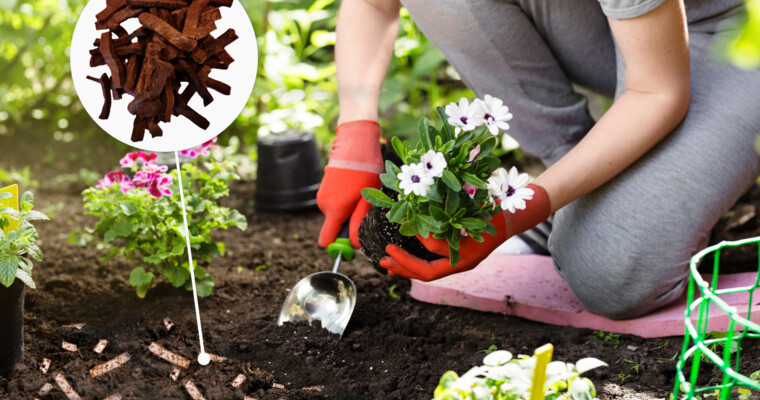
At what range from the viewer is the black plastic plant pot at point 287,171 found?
7.95 ft

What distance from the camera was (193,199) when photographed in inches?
67.5

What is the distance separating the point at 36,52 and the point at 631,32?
2450mm

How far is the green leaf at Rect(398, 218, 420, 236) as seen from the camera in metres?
A: 1.37

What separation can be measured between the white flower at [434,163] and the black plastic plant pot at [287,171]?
4.06 ft

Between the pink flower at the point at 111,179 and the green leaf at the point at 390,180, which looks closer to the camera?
the green leaf at the point at 390,180

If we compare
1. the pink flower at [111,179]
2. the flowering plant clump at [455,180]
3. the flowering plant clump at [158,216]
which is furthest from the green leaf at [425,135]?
the pink flower at [111,179]

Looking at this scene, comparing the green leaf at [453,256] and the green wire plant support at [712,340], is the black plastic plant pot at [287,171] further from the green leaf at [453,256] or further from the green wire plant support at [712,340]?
the green wire plant support at [712,340]

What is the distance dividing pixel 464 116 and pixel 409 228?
0.81 ft

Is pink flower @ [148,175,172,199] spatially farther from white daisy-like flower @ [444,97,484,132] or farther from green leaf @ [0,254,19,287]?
white daisy-like flower @ [444,97,484,132]

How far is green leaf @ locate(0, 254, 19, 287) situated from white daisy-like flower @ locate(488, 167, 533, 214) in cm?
89

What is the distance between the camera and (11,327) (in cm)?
139

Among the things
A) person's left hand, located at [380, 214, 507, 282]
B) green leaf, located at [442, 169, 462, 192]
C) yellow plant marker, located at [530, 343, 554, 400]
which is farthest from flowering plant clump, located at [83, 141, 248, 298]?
yellow plant marker, located at [530, 343, 554, 400]

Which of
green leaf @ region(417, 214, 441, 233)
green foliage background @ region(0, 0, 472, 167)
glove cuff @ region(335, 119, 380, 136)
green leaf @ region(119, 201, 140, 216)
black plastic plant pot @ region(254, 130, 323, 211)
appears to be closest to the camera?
green leaf @ region(417, 214, 441, 233)

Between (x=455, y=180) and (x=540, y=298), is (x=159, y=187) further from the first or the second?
(x=540, y=298)
